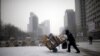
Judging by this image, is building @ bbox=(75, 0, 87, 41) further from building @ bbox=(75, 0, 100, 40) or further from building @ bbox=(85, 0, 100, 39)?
building @ bbox=(85, 0, 100, 39)

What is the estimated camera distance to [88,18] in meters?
51.6

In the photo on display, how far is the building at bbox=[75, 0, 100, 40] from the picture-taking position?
4519cm

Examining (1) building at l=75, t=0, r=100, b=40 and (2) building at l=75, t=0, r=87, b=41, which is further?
(1) building at l=75, t=0, r=100, b=40

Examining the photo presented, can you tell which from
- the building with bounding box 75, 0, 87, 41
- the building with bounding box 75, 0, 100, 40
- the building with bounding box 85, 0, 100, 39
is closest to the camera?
the building with bounding box 75, 0, 87, 41

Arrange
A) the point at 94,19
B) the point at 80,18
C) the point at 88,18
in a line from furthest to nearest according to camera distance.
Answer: the point at 94,19
the point at 80,18
the point at 88,18

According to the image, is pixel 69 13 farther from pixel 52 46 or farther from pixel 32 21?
pixel 32 21

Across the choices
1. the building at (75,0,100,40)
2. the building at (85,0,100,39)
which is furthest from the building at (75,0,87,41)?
the building at (85,0,100,39)

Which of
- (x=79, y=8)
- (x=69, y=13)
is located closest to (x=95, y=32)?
(x=79, y=8)

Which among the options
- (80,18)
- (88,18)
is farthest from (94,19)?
(80,18)

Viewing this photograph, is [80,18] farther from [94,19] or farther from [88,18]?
[94,19]

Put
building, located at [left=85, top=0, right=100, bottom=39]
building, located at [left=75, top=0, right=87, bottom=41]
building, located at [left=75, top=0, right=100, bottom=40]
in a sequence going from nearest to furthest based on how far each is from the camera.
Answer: building, located at [left=75, top=0, right=87, bottom=41] → building, located at [left=75, top=0, right=100, bottom=40] → building, located at [left=85, top=0, right=100, bottom=39]

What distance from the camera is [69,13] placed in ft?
97.3

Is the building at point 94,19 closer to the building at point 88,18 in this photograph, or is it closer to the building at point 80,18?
the building at point 88,18

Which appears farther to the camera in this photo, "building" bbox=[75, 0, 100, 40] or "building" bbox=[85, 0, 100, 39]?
"building" bbox=[85, 0, 100, 39]
